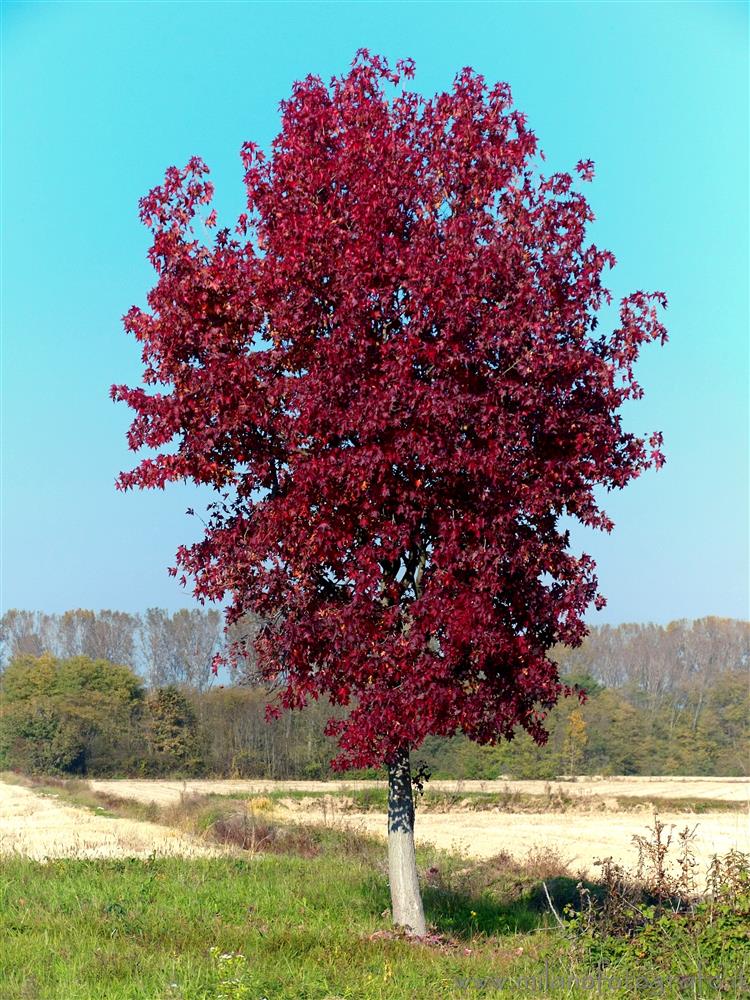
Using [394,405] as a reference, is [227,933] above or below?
below

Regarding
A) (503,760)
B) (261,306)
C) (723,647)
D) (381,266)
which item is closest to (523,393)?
(381,266)

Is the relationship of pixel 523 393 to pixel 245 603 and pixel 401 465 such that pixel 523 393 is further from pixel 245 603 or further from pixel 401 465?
pixel 245 603

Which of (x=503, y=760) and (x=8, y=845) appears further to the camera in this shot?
(x=503, y=760)

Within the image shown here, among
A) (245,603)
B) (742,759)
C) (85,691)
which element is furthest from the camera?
(742,759)

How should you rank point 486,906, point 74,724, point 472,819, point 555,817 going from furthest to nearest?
1. point 74,724
2. point 555,817
3. point 472,819
4. point 486,906

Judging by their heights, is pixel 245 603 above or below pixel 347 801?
above

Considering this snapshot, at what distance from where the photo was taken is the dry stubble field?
67.4 ft

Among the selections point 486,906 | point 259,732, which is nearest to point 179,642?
point 259,732

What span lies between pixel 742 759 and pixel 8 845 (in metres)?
39.6

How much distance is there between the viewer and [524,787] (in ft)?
138

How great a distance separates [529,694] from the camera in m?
9.56

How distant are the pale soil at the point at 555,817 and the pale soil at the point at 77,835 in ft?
10.5

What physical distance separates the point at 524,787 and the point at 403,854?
32984 millimetres

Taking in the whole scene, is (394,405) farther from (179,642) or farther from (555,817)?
(179,642)
